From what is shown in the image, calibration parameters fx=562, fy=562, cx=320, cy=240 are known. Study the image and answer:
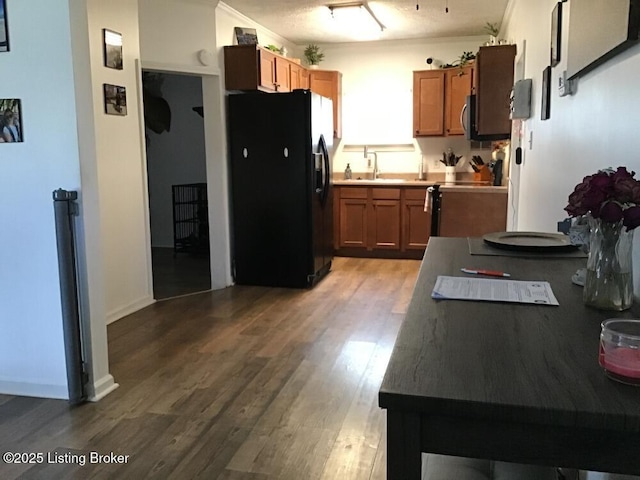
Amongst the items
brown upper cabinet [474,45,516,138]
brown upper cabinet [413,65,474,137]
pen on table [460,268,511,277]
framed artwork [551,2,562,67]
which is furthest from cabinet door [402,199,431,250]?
pen on table [460,268,511,277]

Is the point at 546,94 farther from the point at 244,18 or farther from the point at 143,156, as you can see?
the point at 244,18

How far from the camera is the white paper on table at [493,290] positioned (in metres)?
1.29

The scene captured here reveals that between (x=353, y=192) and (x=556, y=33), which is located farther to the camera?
(x=353, y=192)

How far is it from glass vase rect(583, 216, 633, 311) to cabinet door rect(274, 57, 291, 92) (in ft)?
14.9

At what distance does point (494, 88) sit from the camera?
4.46m

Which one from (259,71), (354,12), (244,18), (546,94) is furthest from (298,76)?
(546,94)

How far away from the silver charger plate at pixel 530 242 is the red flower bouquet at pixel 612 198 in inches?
25.7

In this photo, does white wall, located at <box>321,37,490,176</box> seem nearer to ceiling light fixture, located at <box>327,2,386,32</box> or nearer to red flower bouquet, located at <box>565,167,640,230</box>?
ceiling light fixture, located at <box>327,2,386,32</box>

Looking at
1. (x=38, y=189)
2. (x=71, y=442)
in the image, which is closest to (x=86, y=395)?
(x=71, y=442)

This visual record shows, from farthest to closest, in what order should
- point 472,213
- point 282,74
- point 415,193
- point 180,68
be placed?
point 415,193 → point 282,74 → point 472,213 → point 180,68

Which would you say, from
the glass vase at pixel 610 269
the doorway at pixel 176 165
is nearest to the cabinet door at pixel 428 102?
the doorway at pixel 176 165

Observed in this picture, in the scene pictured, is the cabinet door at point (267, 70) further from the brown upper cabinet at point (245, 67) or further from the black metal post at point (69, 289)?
the black metal post at point (69, 289)

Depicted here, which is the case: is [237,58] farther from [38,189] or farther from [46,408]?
[46,408]

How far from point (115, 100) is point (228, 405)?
2442mm
